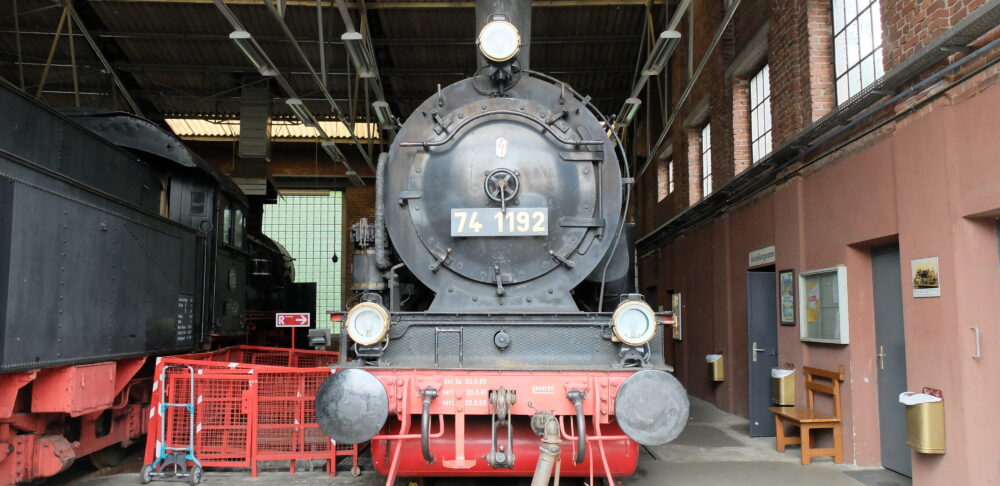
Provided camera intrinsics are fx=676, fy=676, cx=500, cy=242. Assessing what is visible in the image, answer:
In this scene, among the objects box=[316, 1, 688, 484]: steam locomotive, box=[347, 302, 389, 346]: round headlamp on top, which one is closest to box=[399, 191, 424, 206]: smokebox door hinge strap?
box=[316, 1, 688, 484]: steam locomotive

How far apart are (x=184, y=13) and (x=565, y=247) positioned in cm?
978

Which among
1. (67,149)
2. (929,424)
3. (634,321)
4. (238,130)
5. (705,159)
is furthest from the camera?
(238,130)

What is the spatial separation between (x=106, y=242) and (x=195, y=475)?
1.93 metres

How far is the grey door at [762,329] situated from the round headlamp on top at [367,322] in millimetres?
5086

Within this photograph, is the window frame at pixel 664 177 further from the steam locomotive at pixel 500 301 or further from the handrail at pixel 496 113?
the handrail at pixel 496 113

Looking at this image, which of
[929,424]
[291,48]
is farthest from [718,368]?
[291,48]

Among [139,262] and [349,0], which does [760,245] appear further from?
[349,0]

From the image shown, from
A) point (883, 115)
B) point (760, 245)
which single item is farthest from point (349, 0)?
point (883, 115)

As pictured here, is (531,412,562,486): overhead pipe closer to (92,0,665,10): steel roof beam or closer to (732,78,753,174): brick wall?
(732,78,753,174): brick wall

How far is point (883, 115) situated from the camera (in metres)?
5.17

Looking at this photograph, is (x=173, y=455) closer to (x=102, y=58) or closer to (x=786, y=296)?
(x=786, y=296)

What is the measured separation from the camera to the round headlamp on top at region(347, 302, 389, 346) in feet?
12.5

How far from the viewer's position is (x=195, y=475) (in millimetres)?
5246

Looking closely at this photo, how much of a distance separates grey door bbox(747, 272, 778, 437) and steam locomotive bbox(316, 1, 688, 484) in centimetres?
348
